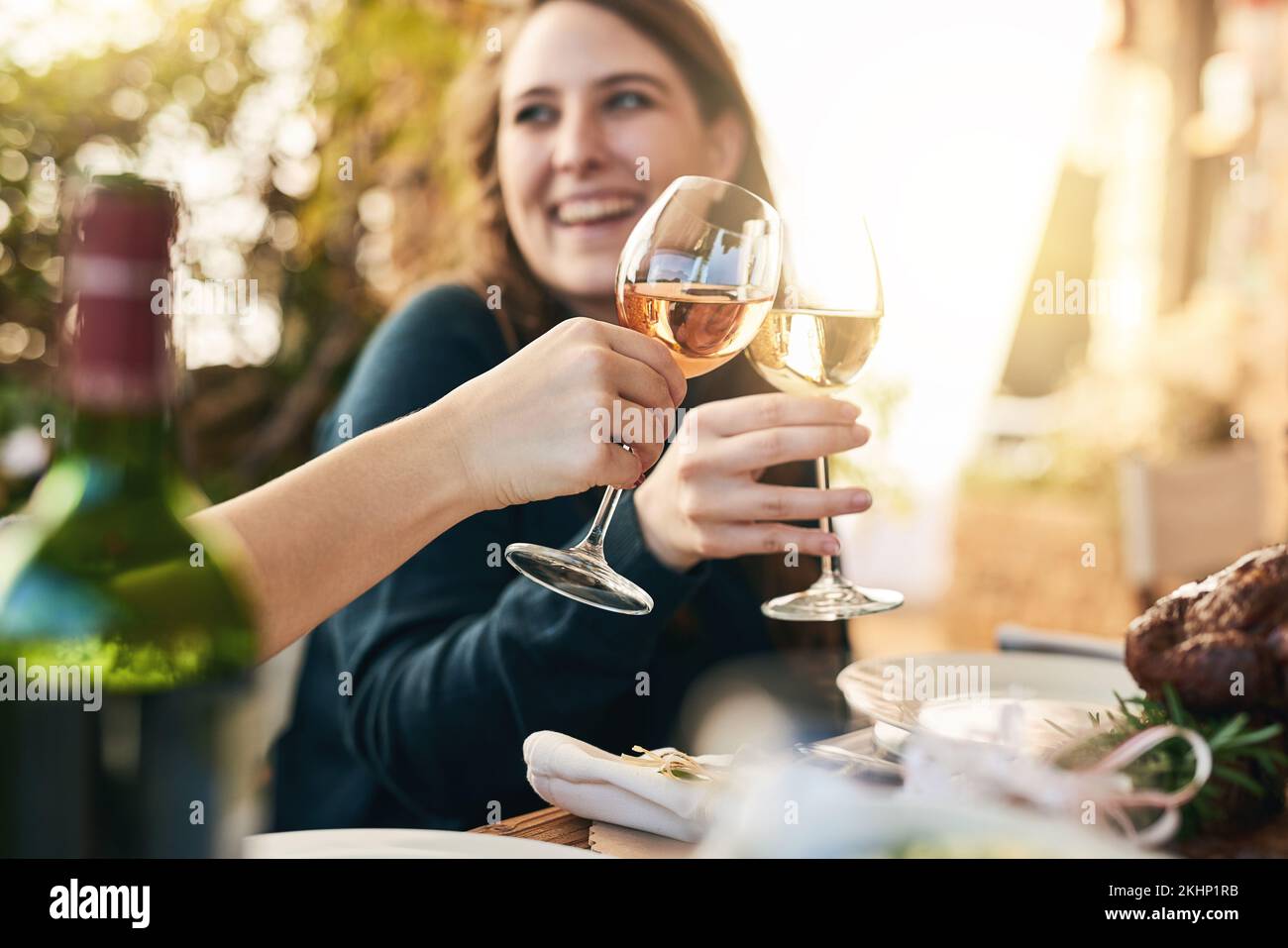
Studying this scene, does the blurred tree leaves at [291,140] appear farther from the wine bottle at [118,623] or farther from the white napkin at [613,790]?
the wine bottle at [118,623]

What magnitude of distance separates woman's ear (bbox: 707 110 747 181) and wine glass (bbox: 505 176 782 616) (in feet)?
2.41

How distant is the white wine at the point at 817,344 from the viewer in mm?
951

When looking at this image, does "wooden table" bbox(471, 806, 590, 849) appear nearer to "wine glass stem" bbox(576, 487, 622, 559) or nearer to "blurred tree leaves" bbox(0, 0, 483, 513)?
"wine glass stem" bbox(576, 487, 622, 559)

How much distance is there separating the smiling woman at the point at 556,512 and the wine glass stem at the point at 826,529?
41 mm

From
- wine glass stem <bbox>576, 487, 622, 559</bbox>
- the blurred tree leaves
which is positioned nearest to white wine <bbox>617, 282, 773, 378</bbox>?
wine glass stem <bbox>576, 487, 622, 559</bbox>

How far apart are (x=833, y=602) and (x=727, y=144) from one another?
80 cm

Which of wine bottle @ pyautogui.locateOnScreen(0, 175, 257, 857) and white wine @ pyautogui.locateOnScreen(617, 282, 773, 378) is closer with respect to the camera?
wine bottle @ pyautogui.locateOnScreen(0, 175, 257, 857)

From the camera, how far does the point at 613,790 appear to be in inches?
27.5

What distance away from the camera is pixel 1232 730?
0.66m

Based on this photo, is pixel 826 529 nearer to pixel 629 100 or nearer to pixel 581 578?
pixel 581 578

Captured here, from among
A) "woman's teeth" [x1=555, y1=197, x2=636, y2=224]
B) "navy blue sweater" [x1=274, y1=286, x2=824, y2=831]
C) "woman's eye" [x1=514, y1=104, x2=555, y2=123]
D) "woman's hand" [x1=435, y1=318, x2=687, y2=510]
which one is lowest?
"navy blue sweater" [x1=274, y1=286, x2=824, y2=831]

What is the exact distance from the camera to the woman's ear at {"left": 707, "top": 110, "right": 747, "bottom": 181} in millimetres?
1548

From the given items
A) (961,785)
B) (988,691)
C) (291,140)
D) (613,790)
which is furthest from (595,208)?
(291,140)
